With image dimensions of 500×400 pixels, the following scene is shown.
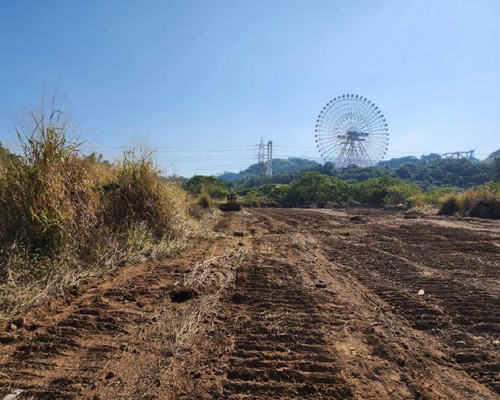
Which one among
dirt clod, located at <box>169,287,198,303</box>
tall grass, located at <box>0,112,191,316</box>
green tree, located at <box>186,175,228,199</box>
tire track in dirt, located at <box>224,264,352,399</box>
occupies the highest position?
green tree, located at <box>186,175,228,199</box>

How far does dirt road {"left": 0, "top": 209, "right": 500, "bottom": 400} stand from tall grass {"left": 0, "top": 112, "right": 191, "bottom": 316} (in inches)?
13.4

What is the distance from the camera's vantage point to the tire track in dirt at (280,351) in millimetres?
2051

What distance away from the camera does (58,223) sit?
13.4ft

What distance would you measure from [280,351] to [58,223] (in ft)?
10.3

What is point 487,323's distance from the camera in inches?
118

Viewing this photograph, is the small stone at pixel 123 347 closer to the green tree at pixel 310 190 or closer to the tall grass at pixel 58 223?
the tall grass at pixel 58 223

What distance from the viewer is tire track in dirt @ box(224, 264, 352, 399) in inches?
80.7

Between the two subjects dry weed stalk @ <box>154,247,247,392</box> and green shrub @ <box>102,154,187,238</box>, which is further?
green shrub @ <box>102,154,187,238</box>

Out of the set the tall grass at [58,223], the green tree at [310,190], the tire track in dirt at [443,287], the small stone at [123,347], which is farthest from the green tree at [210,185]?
the small stone at [123,347]

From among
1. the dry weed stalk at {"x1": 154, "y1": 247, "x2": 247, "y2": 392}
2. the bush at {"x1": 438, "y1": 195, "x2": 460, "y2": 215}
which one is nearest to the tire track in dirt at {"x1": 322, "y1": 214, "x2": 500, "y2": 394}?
the dry weed stalk at {"x1": 154, "y1": 247, "x2": 247, "y2": 392}

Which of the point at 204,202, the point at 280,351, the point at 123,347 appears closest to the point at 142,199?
the point at 123,347

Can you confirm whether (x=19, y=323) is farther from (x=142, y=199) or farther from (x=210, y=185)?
(x=210, y=185)

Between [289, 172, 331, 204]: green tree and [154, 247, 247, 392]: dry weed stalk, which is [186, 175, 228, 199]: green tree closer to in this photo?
[289, 172, 331, 204]: green tree

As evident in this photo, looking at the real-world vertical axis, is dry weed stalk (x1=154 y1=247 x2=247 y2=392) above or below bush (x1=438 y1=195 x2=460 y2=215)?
below
